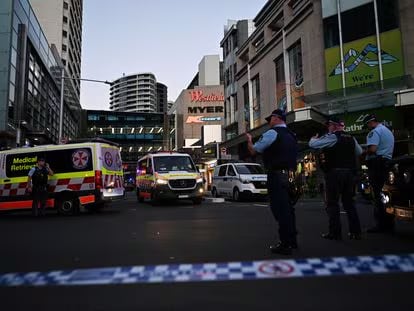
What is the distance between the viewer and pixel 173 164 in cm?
1593

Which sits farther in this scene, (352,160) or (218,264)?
(352,160)

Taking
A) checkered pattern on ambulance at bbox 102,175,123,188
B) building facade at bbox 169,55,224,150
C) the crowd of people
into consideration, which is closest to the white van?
checkered pattern on ambulance at bbox 102,175,123,188

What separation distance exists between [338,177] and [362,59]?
60.2 ft

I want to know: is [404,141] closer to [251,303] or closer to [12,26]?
[251,303]

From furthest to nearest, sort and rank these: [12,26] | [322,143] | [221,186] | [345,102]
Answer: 1. [12,26]
2. [345,102]
3. [221,186]
4. [322,143]

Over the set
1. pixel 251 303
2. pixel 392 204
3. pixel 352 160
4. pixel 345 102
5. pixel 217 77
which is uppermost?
pixel 217 77

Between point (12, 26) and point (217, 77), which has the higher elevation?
point (217, 77)

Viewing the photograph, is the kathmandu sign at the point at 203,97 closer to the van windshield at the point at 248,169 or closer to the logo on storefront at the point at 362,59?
the logo on storefront at the point at 362,59

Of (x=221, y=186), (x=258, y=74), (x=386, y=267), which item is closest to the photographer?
(x=386, y=267)

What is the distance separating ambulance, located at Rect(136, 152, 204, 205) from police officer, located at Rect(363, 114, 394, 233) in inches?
361

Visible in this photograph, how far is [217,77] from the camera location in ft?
316

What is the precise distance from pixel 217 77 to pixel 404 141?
78.5 m

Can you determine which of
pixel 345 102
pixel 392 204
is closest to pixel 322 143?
pixel 392 204

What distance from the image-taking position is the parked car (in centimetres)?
584
